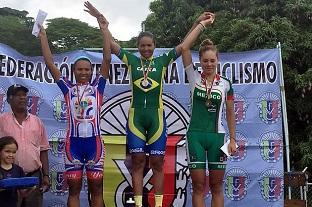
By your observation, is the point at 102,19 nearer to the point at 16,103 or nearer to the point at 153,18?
the point at 16,103

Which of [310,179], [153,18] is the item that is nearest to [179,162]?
[310,179]

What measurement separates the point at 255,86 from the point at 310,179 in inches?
150

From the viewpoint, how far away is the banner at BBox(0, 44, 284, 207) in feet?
21.9

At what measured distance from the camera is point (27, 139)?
18.0 ft

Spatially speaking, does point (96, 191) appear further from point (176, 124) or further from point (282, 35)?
point (282, 35)

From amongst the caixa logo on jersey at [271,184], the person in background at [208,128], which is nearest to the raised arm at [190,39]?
the person in background at [208,128]

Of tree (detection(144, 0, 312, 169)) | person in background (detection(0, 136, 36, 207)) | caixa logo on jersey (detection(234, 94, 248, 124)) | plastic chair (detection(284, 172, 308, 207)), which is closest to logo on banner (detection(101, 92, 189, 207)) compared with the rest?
caixa logo on jersey (detection(234, 94, 248, 124))

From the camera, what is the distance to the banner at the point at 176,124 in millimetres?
6676

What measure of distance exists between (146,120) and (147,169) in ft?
4.42

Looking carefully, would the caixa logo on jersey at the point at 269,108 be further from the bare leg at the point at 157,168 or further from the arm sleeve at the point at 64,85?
the arm sleeve at the point at 64,85

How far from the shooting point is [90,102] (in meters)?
5.34

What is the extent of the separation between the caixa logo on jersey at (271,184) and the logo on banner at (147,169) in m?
0.97

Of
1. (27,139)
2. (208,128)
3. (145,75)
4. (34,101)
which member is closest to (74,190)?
(27,139)

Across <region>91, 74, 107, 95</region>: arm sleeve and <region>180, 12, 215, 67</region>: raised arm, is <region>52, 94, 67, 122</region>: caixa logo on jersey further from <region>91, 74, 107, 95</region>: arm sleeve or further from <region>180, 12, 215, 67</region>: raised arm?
<region>180, 12, 215, 67</region>: raised arm
